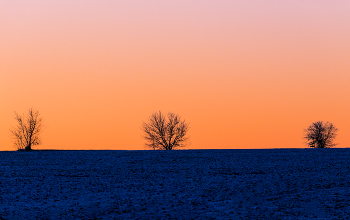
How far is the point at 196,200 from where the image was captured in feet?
71.2

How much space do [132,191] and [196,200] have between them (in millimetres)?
4554

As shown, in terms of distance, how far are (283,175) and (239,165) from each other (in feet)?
25.3

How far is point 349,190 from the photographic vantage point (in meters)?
23.7

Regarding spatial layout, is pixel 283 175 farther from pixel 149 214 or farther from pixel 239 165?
pixel 149 214

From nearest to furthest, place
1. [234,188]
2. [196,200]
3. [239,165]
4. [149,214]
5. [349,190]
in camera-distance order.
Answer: [149,214] < [196,200] < [349,190] < [234,188] < [239,165]

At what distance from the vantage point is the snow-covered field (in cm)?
1898

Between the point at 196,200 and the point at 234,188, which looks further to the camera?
the point at 234,188

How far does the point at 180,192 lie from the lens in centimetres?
2409

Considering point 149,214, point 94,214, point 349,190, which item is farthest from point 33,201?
point 349,190

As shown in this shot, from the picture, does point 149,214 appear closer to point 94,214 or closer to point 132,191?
point 94,214

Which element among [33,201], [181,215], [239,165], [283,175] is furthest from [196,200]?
[239,165]

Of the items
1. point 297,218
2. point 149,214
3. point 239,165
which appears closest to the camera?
point 297,218

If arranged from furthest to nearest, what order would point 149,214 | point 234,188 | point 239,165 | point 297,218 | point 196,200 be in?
point 239,165 < point 234,188 < point 196,200 < point 149,214 < point 297,218

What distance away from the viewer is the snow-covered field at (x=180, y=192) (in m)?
19.0
